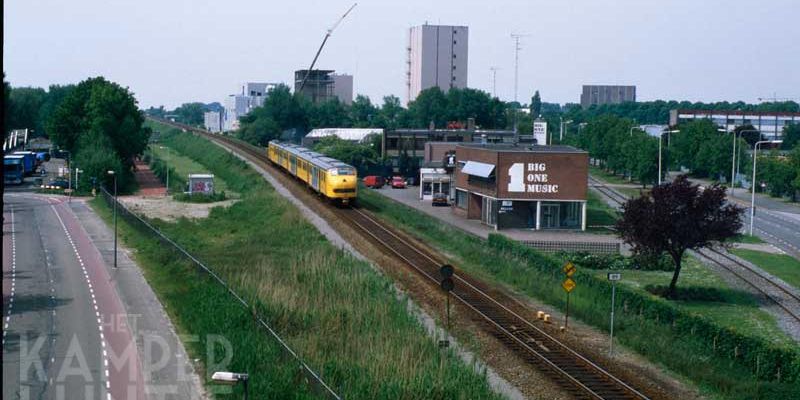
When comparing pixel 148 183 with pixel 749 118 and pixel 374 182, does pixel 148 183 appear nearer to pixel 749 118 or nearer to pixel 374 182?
pixel 374 182

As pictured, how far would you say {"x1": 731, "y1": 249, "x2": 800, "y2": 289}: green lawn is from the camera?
154ft

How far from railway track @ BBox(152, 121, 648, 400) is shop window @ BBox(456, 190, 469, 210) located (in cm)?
1947

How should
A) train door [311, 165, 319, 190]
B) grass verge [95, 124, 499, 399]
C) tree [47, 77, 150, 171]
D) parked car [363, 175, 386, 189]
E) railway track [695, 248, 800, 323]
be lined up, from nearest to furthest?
grass verge [95, 124, 499, 399] → railway track [695, 248, 800, 323] → train door [311, 165, 319, 190] → tree [47, 77, 150, 171] → parked car [363, 175, 386, 189]

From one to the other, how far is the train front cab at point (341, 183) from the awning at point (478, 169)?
8.48 meters

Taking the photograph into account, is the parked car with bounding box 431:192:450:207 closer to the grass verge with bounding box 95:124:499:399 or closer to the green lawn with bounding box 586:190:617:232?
the green lawn with bounding box 586:190:617:232

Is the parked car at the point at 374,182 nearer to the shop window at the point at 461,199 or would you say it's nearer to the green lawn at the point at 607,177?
the shop window at the point at 461,199

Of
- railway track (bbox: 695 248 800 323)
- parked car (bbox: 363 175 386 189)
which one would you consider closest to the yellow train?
parked car (bbox: 363 175 386 189)

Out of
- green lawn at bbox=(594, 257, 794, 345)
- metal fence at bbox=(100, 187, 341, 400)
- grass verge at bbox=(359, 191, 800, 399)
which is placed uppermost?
metal fence at bbox=(100, 187, 341, 400)

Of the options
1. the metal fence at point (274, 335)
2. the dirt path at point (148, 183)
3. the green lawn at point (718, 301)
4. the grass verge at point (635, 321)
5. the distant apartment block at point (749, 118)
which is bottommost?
the green lawn at point (718, 301)

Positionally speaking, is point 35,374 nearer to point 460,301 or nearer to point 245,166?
point 460,301

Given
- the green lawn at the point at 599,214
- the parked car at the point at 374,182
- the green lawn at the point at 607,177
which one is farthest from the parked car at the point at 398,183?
the green lawn at the point at 607,177

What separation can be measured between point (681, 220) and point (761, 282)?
30.2 ft

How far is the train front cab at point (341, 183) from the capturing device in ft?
186

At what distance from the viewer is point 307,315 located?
93.3 ft
